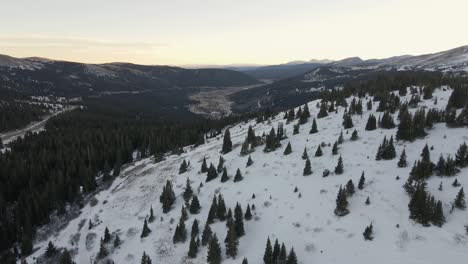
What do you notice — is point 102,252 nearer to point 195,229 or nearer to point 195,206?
point 195,229

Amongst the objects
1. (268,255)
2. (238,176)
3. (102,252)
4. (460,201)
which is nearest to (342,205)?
(268,255)

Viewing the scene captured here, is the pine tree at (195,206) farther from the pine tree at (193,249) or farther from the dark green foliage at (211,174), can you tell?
the dark green foliage at (211,174)

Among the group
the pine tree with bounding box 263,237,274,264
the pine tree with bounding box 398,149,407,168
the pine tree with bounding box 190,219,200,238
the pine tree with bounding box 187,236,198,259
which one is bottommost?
the pine tree with bounding box 187,236,198,259

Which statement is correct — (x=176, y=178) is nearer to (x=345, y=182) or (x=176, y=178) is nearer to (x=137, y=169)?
(x=137, y=169)

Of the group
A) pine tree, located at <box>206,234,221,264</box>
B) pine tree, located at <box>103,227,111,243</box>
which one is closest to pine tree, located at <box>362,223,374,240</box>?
pine tree, located at <box>206,234,221,264</box>

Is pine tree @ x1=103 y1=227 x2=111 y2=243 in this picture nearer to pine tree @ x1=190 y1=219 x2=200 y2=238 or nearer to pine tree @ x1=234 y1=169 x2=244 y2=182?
pine tree @ x1=190 y1=219 x2=200 y2=238

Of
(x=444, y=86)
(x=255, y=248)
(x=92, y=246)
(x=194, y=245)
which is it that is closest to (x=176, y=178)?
(x=92, y=246)
